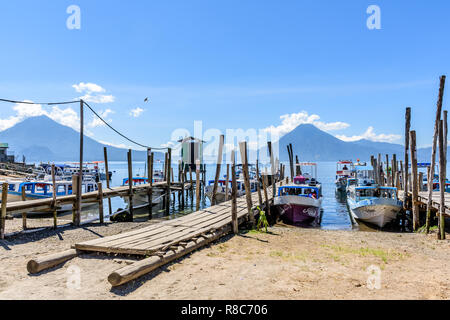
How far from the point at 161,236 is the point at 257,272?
4.11 meters

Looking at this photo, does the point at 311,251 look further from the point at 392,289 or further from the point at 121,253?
the point at 121,253

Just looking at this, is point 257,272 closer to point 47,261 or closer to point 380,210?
point 47,261

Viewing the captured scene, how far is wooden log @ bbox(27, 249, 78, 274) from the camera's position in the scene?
8.53 m

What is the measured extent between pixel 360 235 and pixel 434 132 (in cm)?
580

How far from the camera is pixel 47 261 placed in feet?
28.9

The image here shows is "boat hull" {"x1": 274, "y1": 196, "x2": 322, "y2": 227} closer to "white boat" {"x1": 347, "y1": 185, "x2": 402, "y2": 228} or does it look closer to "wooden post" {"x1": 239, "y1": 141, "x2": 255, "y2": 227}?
"white boat" {"x1": 347, "y1": 185, "x2": 402, "y2": 228}

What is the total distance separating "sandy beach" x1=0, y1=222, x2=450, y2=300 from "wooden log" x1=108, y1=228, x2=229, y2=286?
0.18 m

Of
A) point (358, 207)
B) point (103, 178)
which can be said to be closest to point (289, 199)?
point (358, 207)

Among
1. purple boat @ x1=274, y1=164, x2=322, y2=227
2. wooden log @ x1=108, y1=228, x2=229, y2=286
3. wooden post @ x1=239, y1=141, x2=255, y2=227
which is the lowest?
purple boat @ x1=274, y1=164, x2=322, y2=227

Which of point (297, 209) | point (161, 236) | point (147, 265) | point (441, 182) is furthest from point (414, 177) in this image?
point (147, 265)

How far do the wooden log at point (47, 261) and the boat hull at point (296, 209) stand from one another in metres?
15.0

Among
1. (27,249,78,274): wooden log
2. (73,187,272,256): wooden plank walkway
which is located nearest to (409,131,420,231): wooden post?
(73,187,272,256): wooden plank walkway

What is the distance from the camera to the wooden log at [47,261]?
8.53 meters
